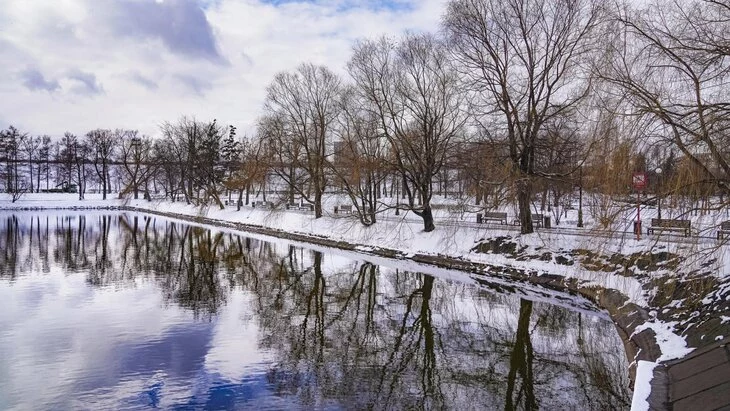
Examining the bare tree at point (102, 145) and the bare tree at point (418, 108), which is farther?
the bare tree at point (102, 145)

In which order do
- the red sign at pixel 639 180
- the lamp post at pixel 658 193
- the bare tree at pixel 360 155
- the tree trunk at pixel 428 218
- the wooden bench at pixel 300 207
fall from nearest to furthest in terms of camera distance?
the lamp post at pixel 658 193 → the red sign at pixel 639 180 → the tree trunk at pixel 428 218 → the bare tree at pixel 360 155 → the wooden bench at pixel 300 207

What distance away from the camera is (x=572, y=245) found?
19.8 meters

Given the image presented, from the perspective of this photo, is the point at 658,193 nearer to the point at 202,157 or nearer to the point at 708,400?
the point at 708,400

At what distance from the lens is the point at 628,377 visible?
10.4 m

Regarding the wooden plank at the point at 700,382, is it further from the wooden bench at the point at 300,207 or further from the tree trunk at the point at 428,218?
the wooden bench at the point at 300,207

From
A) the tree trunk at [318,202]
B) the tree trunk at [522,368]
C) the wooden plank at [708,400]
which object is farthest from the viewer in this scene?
the tree trunk at [318,202]

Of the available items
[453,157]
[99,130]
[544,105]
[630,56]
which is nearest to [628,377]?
[630,56]

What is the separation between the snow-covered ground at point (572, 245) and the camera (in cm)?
1108

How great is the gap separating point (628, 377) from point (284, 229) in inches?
1211

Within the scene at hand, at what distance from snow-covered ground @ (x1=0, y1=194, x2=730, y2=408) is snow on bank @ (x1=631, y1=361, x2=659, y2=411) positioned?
0.08 metres

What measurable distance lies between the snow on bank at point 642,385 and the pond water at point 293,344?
594 mm

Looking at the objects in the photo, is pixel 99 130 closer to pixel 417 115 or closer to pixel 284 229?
pixel 284 229

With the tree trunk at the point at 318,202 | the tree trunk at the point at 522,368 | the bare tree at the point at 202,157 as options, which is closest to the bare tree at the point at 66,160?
the bare tree at the point at 202,157

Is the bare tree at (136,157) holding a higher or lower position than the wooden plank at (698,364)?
higher
